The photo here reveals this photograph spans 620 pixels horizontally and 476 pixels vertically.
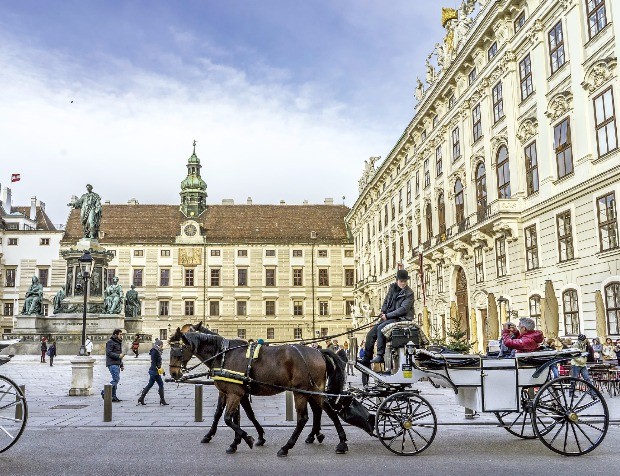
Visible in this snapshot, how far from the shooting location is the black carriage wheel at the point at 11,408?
27.1 feet

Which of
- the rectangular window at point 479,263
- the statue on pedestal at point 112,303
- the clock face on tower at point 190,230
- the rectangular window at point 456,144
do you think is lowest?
the statue on pedestal at point 112,303

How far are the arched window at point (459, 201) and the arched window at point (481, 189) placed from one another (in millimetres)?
1966

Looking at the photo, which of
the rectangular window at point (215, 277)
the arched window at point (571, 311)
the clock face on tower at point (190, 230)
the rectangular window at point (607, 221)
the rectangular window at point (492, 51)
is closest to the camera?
the rectangular window at point (607, 221)

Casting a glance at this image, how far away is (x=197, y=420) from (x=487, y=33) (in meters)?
23.1

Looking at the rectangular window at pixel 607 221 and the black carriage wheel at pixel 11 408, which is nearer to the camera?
the black carriage wheel at pixel 11 408

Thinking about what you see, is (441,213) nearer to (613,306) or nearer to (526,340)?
(613,306)

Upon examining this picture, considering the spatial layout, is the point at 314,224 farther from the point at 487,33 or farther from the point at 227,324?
the point at 487,33

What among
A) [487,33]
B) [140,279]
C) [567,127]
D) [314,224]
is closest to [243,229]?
[314,224]

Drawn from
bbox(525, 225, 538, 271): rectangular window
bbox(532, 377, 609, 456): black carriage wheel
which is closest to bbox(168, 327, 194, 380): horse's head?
bbox(532, 377, 609, 456): black carriage wheel

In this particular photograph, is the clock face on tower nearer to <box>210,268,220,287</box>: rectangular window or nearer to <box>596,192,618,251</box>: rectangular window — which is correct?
<box>210,268,220,287</box>: rectangular window

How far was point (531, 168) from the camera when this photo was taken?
24188 mm

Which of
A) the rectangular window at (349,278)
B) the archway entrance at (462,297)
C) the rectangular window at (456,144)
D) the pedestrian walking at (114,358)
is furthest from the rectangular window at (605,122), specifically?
the rectangular window at (349,278)

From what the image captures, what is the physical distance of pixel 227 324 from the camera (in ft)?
210

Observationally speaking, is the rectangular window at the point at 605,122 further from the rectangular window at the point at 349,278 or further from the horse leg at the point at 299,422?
the rectangular window at the point at 349,278
